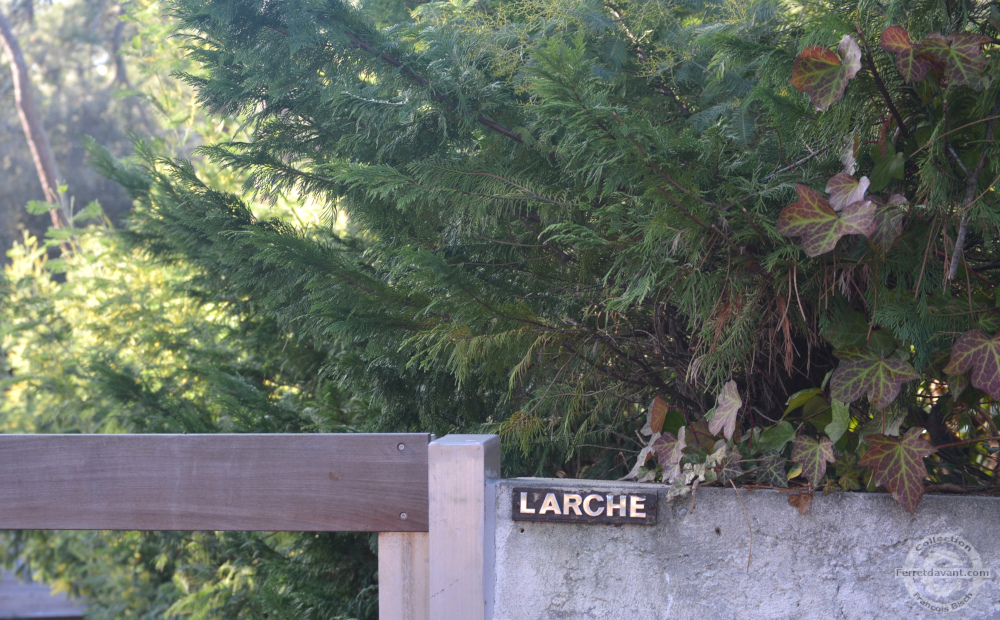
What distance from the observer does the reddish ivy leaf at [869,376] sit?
164cm

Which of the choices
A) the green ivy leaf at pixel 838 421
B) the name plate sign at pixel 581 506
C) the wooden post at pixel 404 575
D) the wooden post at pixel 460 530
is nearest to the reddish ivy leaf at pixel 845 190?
the green ivy leaf at pixel 838 421

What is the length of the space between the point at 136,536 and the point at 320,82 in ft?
13.9

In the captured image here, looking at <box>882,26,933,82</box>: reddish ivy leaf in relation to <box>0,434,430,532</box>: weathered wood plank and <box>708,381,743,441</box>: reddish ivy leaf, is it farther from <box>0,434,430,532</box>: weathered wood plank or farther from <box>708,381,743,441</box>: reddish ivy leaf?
<box>0,434,430,532</box>: weathered wood plank

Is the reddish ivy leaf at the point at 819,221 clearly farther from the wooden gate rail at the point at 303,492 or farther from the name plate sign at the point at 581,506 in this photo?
the wooden gate rail at the point at 303,492

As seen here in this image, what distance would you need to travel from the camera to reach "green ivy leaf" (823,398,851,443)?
5.64 feet

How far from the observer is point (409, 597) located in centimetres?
184

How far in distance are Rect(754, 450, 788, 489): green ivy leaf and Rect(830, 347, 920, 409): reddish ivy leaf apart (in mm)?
209

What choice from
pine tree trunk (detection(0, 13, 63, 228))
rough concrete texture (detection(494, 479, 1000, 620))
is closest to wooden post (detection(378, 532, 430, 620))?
rough concrete texture (detection(494, 479, 1000, 620))

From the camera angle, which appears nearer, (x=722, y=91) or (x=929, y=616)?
(x=929, y=616)

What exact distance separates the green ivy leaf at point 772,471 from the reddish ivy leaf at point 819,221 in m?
0.55

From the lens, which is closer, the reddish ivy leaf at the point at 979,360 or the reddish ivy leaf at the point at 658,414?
the reddish ivy leaf at the point at 979,360

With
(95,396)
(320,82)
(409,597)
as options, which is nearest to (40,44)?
(95,396)

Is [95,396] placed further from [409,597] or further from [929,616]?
[929,616]

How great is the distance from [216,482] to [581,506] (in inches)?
36.9
